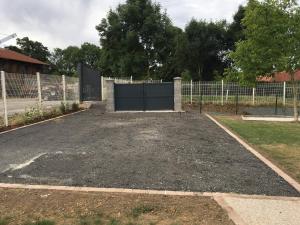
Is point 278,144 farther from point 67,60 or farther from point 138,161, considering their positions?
point 67,60

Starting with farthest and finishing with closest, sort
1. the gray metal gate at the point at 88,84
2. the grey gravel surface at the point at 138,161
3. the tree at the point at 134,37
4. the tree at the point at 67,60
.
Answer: the tree at the point at 67,60
the tree at the point at 134,37
the gray metal gate at the point at 88,84
the grey gravel surface at the point at 138,161

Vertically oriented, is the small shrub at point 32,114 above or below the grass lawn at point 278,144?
above

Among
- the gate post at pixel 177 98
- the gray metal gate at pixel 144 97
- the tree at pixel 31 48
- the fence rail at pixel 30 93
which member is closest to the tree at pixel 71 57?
the tree at pixel 31 48

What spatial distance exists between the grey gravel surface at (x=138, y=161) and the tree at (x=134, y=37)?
35.4 metres

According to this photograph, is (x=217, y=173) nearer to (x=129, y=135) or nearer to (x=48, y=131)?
(x=129, y=135)

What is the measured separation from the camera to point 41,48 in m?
75.2

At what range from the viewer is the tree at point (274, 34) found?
1555cm

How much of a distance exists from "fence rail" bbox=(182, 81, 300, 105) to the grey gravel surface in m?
14.7

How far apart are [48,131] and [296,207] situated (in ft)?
28.3

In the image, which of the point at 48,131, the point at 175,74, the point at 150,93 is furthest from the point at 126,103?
the point at 175,74

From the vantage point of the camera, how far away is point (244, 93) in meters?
25.5

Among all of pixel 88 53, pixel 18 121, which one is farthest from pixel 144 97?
pixel 88 53

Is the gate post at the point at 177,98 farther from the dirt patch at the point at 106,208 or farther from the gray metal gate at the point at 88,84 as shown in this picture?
the dirt patch at the point at 106,208

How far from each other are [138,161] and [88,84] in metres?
16.6
